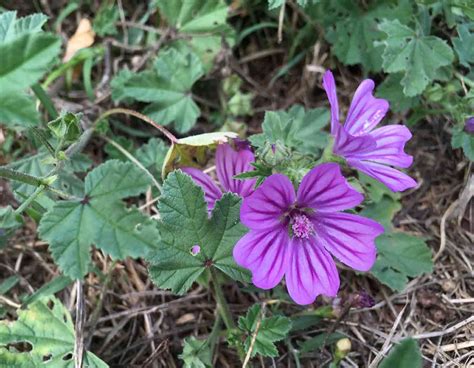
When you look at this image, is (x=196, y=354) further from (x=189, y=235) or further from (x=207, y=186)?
(x=207, y=186)

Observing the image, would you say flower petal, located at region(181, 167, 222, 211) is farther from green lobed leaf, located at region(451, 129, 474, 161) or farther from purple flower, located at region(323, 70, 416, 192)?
green lobed leaf, located at region(451, 129, 474, 161)

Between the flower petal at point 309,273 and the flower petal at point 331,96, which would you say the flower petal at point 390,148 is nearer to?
the flower petal at point 331,96

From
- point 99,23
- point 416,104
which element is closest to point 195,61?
point 99,23

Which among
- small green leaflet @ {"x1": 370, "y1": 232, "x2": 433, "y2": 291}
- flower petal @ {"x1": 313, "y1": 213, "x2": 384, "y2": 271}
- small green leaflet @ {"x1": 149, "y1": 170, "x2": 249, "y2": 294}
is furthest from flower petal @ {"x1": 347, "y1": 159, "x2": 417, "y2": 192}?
small green leaflet @ {"x1": 370, "y1": 232, "x2": 433, "y2": 291}

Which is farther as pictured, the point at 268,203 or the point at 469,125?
the point at 469,125

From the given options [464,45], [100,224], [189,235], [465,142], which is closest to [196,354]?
[189,235]
